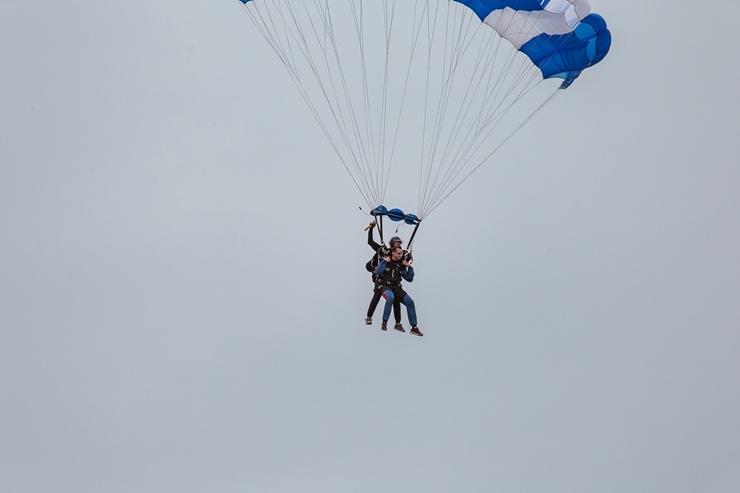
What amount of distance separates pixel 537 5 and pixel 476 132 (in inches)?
118

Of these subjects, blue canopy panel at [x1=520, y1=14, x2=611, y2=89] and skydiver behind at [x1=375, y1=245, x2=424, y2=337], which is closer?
skydiver behind at [x1=375, y1=245, x2=424, y2=337]

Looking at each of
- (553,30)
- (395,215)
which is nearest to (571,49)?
(553,30)

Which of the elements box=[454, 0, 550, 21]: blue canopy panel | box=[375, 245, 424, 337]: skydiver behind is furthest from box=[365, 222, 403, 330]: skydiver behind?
box=[454, 0, 550, 21]: blue canopy panel

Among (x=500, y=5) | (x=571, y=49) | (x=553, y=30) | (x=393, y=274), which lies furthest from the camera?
(x=571, y=49)

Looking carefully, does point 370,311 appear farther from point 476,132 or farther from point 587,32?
point 587,32

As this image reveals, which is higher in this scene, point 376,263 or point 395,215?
point 395,215

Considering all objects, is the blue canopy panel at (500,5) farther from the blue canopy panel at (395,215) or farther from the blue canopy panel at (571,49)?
the blue canopy panel at (395,215)

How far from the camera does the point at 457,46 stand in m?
22.8

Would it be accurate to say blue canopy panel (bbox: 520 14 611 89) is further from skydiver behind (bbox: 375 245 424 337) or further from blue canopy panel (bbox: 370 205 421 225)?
skydiver behind (bbox: 375 245 424 337)

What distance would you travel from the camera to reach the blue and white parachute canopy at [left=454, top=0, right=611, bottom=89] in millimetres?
22766

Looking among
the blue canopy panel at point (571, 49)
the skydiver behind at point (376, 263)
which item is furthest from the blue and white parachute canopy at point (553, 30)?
the skydiver behind at point (376, 263)

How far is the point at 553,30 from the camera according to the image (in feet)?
76.7

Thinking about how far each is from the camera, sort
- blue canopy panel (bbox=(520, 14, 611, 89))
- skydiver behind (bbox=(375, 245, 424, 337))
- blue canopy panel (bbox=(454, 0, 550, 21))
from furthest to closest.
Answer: blue canopy panel (bbox=(520, 14, 611, 89)) < blue canopy panel (bbox=(454, 0, 550, 21)) < skydiver behind (bbox=(375, 245, 424, 337))

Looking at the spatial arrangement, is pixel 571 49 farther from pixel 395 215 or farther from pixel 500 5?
pixel 395 215
